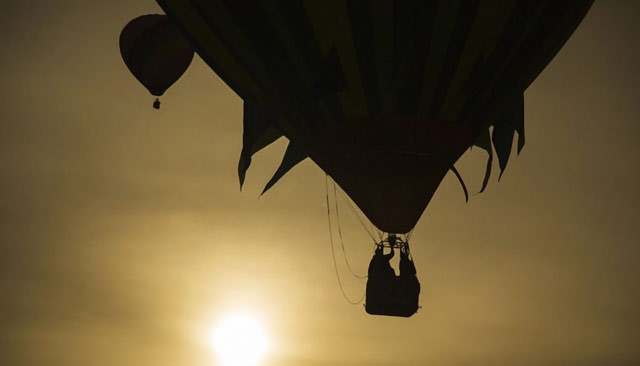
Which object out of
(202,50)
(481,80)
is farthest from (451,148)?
(202,50)

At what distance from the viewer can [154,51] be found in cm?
2523

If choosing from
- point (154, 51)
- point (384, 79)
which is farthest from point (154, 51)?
point (384, 79)

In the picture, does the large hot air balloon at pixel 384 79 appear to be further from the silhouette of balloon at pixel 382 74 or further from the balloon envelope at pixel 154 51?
the balloon envelope at pixel 154 51

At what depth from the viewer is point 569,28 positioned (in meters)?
21.0

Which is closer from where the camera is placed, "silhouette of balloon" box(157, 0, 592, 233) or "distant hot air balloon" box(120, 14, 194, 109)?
"silhouette of balloon" box(157, 0, 592, 233)

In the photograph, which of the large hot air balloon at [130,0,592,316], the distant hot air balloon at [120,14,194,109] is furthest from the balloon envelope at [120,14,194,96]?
the large hot air balloon at [130,0,592,316]

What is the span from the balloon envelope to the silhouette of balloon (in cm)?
355

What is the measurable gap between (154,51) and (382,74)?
6.29 m

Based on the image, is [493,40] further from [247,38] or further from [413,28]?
[247,38]

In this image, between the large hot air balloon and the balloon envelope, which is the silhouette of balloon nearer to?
the large hot air balloon

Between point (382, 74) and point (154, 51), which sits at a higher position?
point (154, 51)

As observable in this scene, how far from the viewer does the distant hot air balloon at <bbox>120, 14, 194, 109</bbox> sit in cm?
2525

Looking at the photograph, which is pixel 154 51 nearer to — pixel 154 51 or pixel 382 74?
pixel 154 51

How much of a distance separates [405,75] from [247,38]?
2.50 m
